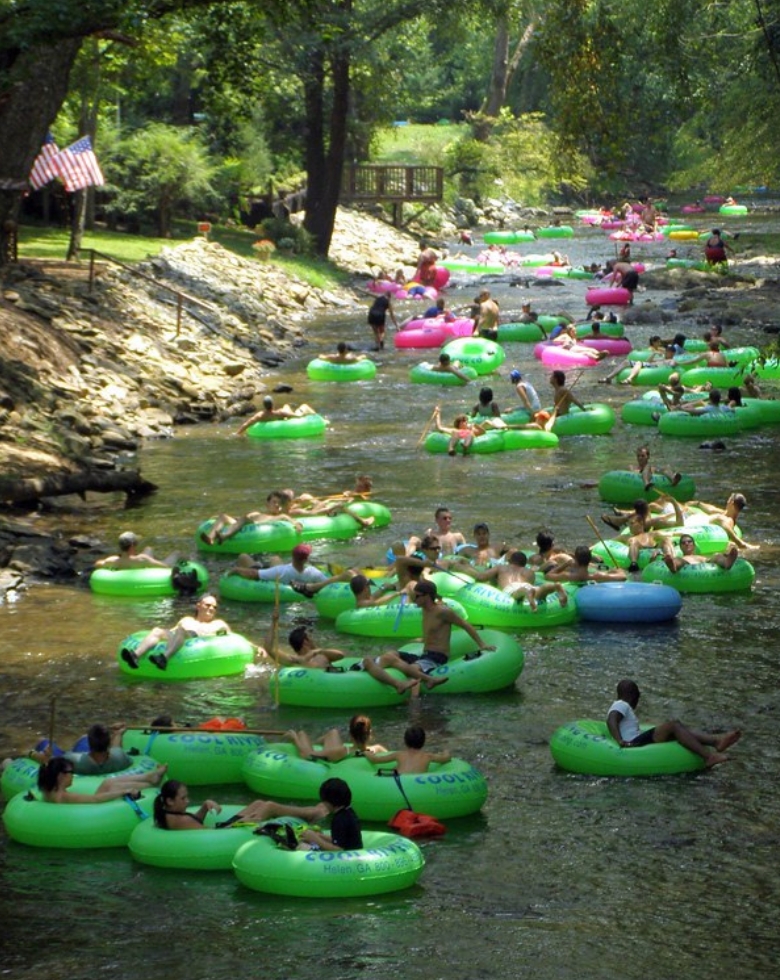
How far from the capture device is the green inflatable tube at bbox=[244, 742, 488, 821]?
40.1ft

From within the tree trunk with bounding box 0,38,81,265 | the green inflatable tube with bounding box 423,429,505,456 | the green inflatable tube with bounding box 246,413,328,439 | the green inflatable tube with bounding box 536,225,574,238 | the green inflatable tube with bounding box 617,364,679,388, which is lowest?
the green inflatable tube with bounding box 246,413,328,439

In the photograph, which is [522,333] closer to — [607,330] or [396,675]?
[607,330]

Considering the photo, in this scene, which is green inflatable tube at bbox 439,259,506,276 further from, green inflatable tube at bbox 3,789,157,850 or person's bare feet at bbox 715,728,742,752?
green inflatable tube at bbox 3,789,157,850

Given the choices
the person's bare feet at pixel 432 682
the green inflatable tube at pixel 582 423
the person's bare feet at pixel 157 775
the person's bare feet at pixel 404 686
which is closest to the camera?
the person's bare feet at pixel 157 775

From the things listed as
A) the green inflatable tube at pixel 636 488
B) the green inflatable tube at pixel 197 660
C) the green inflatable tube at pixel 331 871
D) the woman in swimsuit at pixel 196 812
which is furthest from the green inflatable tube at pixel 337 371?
the green inflatable tube at pixel 331 871

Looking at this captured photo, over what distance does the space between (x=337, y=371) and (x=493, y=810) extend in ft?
60.9

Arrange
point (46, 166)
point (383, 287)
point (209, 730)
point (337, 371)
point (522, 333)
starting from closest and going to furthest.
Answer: point (209, 730)
point (337, 371)
point (46, 166)
point (522, 333)
point (383, 287)

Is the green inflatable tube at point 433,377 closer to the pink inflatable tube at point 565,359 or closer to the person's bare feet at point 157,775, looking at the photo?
the pink inflatable tube at point 565,359

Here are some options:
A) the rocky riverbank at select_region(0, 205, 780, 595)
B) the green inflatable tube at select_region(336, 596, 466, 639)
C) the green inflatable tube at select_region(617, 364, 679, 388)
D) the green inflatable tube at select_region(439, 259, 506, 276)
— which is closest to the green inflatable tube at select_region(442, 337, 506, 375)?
the green inflatable tube at select_region(617, 364, 679, 388)

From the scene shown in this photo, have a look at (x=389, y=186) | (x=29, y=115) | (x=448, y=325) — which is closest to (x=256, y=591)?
(x=29, y=115)

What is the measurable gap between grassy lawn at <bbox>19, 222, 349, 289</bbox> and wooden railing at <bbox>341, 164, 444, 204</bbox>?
6.81 metres

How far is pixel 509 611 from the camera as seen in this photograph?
16.9 meters

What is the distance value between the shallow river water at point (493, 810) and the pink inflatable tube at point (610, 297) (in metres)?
15.6

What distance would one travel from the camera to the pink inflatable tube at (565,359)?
32.0 meters
